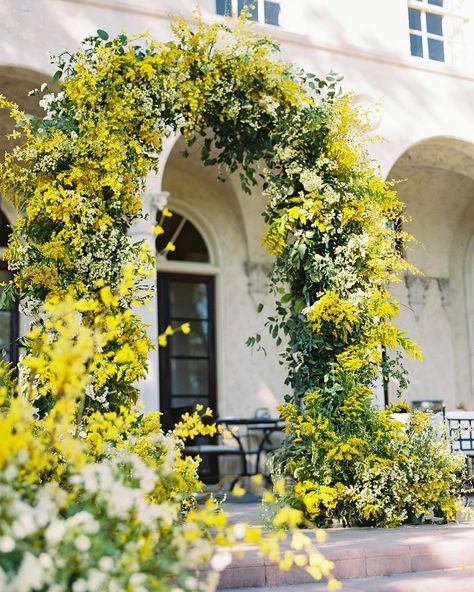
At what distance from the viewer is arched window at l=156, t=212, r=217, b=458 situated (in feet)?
36.3

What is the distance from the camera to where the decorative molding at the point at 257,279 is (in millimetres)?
11383

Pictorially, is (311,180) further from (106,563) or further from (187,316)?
(187,316)

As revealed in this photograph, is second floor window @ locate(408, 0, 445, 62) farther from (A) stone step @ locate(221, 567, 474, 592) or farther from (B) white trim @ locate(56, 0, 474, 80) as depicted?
(A) stone step @ locate(221, 567, 474, 592)

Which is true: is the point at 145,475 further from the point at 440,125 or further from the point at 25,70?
the point at 440,125

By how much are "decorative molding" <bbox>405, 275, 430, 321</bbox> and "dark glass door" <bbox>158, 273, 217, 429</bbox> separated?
2.94 m

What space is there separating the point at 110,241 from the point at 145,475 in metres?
3.22

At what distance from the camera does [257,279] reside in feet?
37.5

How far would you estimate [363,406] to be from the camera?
6164 mm

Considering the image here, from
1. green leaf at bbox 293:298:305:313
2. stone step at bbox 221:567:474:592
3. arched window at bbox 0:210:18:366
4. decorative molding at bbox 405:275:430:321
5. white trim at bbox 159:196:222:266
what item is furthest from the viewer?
decorative molding at bbox 405:275:430:321

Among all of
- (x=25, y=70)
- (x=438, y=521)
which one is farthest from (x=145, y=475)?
(x=25, y=70)

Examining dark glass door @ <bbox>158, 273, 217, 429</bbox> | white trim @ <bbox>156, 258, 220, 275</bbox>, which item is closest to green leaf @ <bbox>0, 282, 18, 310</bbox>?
dark glass door @ <bbox>158, 273, 217, 429</bbox>

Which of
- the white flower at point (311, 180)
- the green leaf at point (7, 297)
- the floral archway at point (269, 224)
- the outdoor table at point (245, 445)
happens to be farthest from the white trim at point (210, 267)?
the green leaf at point (7, 297)

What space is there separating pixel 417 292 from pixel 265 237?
6409 millimetres

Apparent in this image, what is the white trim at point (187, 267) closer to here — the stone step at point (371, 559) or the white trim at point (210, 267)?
the white trim at point (210, 267)
